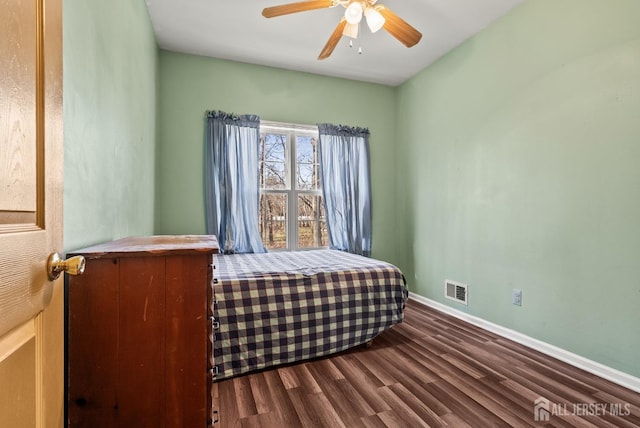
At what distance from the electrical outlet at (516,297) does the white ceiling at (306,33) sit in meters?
2.35

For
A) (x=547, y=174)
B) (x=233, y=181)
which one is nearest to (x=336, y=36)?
(x=233, y=181)

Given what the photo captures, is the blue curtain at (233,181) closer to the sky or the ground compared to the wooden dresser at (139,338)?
closer to the sky

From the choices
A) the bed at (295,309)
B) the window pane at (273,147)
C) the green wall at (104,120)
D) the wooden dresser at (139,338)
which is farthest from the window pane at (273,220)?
the wooden dresser at (139,338)

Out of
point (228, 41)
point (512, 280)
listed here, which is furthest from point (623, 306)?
point (228, 41)

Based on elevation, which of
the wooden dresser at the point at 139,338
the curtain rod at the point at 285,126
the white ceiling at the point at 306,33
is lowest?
Result: the wooden dresser at the point at 139,338

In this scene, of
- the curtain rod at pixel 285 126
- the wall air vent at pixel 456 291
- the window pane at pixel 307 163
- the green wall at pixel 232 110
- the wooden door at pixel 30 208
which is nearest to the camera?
the wooden door at pixel 30 208

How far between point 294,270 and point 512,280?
72.5 inches

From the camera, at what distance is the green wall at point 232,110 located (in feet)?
10.6

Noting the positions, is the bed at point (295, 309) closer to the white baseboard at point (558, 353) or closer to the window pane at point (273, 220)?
the white baseboard at point (558, 353)

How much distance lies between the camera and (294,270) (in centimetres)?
226

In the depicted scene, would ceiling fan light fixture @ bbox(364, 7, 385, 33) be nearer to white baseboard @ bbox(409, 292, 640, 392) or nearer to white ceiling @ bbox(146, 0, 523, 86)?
white ceiling @ bbox(146, 0, 523, 86)

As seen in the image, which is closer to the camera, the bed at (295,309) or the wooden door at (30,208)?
the wooden door at (30,208)

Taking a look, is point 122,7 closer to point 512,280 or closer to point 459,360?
point 459,360

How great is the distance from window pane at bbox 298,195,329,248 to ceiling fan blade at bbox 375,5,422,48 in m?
2.03
